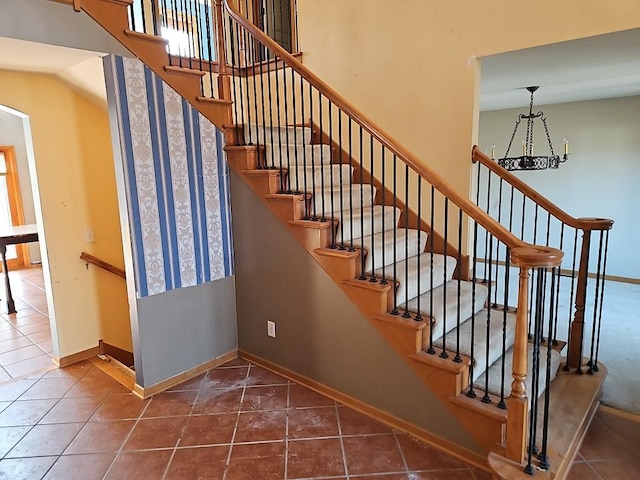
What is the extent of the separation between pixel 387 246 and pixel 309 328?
80 centimetres

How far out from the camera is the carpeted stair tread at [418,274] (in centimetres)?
255

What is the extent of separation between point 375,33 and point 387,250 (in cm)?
187

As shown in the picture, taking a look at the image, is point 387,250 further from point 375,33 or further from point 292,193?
point 375,33

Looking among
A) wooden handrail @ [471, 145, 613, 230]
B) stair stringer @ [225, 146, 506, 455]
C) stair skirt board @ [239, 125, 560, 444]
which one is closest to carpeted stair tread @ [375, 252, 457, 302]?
stair skirt board @ [239, 125, 560, 444]

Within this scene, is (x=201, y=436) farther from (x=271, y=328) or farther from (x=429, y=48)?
(x=429, y=48)

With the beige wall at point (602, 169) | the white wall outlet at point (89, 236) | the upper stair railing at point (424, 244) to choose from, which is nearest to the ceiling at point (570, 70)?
the beige wall at point (602, 169)

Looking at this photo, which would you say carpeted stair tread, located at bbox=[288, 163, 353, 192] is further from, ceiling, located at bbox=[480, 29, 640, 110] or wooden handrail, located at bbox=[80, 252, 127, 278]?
wooden handrail, located at bbox=[80, 252, 127, 278]

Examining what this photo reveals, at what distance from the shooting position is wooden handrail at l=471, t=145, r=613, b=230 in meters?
2.62

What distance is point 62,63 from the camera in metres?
2.76

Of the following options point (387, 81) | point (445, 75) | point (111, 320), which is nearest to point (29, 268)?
point (111, 320)

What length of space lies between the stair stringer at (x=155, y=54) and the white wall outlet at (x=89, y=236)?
145cm

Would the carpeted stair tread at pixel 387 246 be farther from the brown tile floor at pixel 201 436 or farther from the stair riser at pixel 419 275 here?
the brown tile floor at pixel 201 436

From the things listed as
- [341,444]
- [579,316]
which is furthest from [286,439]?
[579,316]

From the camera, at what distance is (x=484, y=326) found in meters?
2.65
